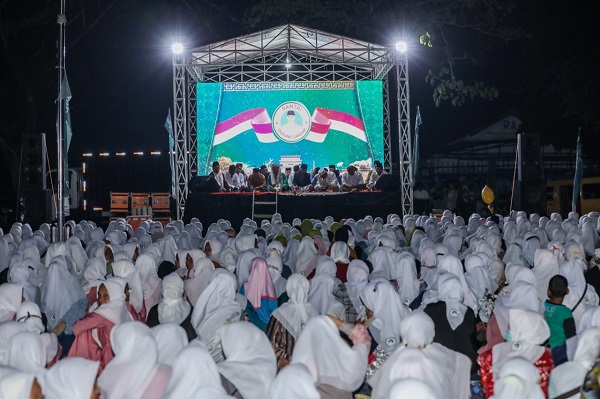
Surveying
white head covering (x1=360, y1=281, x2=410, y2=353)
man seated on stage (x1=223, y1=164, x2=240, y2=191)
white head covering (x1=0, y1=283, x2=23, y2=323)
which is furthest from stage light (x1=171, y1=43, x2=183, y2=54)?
white head covering (x1=360, y1=281, x2=410, y2=353)

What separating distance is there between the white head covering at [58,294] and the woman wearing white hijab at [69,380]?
3716 millimetres

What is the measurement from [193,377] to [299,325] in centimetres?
237

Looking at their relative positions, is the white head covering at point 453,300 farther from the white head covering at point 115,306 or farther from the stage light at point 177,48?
the stage light at point 177,48

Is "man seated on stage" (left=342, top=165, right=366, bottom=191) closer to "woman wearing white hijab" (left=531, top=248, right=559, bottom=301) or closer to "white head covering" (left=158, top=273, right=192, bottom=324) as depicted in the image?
"woman wearing white hijab" (left=531, top=248, right=559, bottom=301)

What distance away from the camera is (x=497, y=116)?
3462 cm

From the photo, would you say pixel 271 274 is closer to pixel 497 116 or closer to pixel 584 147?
pixel 584 147

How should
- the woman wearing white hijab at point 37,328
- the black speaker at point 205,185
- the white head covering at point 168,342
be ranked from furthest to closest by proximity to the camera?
the black speaker at point 205,185 < the woman wearing white hijab at point 37,328 < the white head covering at point 168,342

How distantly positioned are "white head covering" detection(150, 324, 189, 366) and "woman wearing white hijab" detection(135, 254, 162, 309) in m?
3.18

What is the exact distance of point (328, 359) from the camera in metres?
5.80

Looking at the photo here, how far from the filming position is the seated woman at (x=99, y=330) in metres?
6.64

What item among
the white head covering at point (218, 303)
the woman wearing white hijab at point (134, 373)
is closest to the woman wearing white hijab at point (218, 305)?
the white head covering at point (218, 303)

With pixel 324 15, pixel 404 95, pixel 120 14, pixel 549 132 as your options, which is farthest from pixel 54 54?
pixel 549 132

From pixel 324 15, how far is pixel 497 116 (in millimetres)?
12273

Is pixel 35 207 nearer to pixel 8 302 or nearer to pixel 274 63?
pixel 274 63
